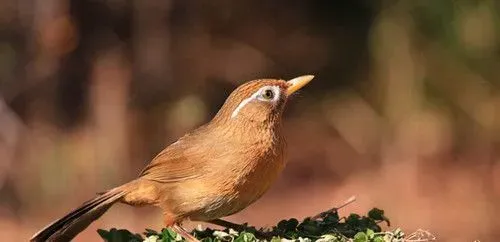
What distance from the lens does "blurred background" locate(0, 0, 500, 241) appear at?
35.1ft

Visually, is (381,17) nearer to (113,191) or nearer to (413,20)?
(413,20)

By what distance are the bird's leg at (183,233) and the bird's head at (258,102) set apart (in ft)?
1.68

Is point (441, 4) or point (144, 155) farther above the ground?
point (441, 4)

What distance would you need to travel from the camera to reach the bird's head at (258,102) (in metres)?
4.98

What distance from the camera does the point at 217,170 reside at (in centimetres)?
484

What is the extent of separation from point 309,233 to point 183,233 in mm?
499

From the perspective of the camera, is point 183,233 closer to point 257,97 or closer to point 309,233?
point 309,233

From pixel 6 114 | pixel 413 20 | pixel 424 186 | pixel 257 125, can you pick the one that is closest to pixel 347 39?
pixel 413 20

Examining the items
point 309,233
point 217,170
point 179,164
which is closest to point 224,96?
point 179,164

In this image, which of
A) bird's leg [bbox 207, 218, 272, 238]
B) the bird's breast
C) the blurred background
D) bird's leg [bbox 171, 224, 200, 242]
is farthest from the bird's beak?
the blurred background

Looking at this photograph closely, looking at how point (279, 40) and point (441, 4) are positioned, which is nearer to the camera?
point (441, 4)

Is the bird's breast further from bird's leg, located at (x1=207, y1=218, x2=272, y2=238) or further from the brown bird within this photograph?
bird's leg, located at (x1=207, y1=218, x2=272, y2=238)

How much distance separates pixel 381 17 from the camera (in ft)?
40.2

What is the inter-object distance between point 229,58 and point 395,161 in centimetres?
293
